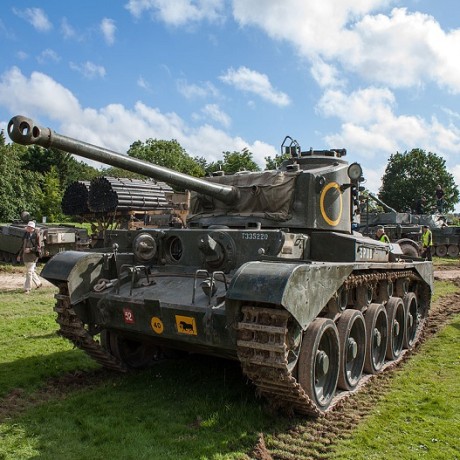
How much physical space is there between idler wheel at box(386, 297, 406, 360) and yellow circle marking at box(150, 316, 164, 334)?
3.80m

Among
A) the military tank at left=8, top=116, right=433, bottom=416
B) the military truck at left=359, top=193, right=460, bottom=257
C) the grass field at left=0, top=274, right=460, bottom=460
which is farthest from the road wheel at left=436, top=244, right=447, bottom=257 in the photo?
the grass field at left=0, top=274, right=460, bottom=460

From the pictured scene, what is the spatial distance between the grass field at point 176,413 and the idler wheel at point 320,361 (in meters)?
0.44

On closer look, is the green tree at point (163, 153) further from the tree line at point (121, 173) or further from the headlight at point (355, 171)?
the headlight at point (355, 171)

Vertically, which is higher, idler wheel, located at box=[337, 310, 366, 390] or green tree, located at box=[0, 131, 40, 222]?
green tree, located at box=[0, 131, 40, 222]

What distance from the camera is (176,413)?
611cm

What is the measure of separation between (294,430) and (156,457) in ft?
4.92

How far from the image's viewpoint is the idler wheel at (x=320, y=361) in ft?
18.6

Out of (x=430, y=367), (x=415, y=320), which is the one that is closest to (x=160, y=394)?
(x=430, y=367)

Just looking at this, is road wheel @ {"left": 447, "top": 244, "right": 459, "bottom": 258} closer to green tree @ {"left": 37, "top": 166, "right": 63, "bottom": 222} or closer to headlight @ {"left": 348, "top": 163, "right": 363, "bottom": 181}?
headlight @ {"left": 348, "top": 163, "right": 363, "bottom": 181}

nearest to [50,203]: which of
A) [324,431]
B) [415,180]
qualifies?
[415,180]

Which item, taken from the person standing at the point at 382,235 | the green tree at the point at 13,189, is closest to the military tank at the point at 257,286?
the person standing at the point at 382,235

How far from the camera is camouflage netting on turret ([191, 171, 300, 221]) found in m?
7.55

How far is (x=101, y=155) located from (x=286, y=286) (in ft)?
8.00

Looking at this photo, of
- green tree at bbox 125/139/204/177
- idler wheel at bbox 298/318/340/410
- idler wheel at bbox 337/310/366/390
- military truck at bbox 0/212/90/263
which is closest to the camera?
idler wheel at bbox 298/318/340/410
